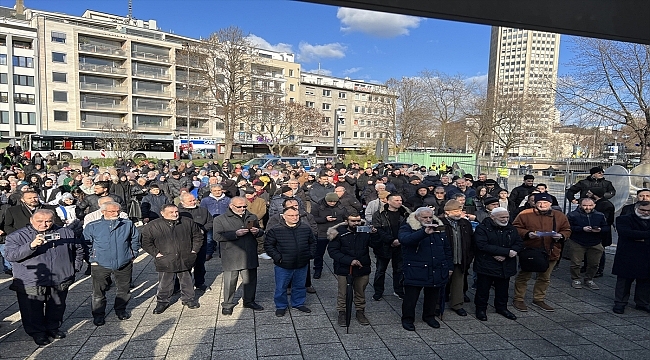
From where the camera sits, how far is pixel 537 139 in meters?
41.2

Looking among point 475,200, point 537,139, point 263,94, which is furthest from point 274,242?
point 537,139

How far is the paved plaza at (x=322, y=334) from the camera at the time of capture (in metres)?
4.53

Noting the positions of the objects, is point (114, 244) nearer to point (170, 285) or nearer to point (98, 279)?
point (98, 279)

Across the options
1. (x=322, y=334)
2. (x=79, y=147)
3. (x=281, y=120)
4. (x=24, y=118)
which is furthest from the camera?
(x=24, y=118)

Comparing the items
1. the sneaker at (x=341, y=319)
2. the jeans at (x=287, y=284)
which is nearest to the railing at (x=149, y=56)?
the jeans at (x=287, y=284)

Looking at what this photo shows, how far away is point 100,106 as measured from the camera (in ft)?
170

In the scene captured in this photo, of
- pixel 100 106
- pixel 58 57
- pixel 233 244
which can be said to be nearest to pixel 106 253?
pixel 233 244

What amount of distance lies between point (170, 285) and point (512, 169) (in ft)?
52.1

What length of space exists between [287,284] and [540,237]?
3.84 meters

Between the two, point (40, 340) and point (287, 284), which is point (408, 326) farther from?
point (40, 340)

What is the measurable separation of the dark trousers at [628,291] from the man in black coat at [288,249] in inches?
186

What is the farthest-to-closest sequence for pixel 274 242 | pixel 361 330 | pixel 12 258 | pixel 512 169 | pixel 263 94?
pixel 263 94 → pixel 512 169 → pixel 274 242 → pixel 361 330 → pixel 12 258

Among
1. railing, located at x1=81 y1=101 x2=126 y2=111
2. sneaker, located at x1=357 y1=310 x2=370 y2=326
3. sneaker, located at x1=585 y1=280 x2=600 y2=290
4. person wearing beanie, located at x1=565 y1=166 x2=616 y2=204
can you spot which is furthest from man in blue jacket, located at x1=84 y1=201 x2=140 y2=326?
railing, located at x1=81 y1=101 x2=126 y2=111

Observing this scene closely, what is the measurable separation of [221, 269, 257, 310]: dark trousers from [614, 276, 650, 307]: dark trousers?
557 centimetres
